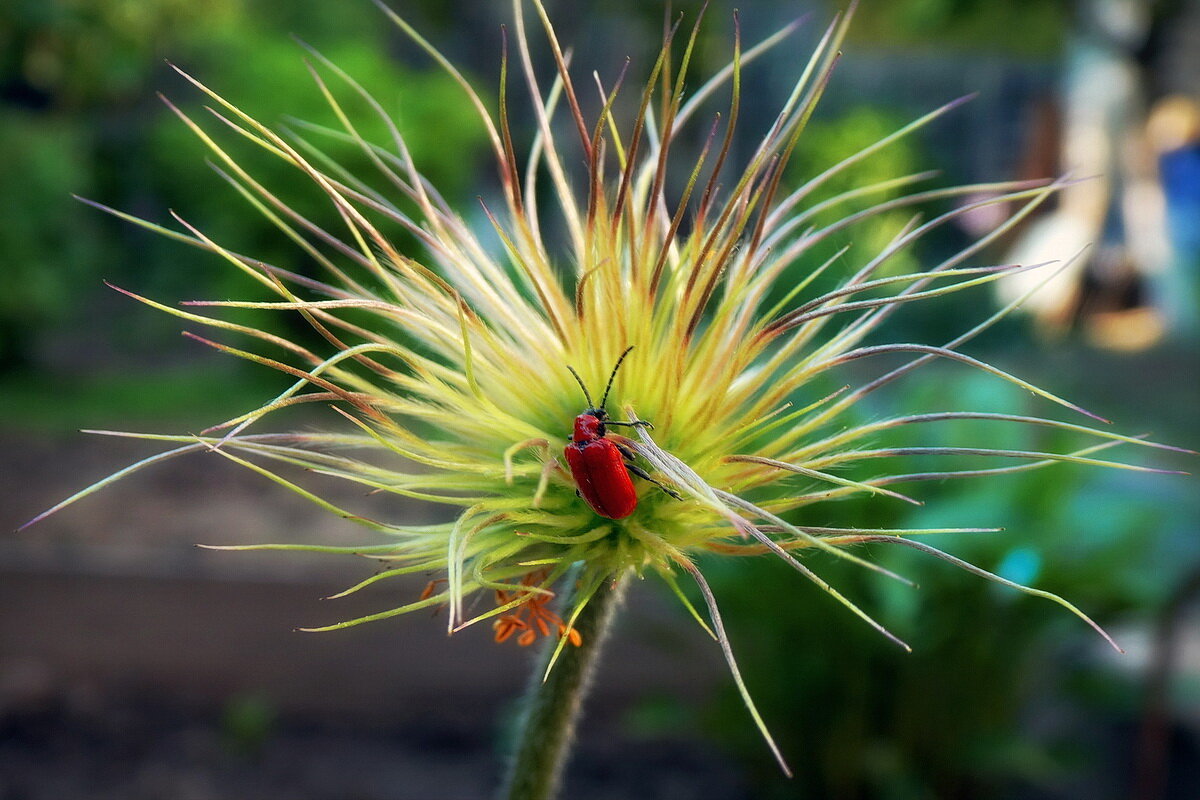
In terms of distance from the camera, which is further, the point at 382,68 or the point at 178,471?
the point at 382,68

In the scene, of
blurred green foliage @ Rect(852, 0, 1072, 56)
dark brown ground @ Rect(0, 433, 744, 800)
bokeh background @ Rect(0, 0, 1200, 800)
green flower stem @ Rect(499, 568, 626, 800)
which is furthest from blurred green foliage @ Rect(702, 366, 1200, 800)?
blurred green foliage @ Rect(852, 0, 1072, 56)

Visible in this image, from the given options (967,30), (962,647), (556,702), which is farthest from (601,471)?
(967,30)

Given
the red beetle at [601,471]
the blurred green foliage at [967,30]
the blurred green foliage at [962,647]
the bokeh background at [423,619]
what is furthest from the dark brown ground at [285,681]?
the blurred green foliage at [967,30]

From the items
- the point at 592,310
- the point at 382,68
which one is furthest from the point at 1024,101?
the point at 592,310

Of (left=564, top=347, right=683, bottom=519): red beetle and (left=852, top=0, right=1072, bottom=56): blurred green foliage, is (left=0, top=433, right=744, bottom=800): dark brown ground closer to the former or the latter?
(left=564, top=347, right=683, bottom=519): red beetle

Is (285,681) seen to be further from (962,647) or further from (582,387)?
(582,387)

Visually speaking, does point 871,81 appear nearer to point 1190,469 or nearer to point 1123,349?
point 1123,349
